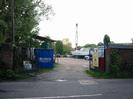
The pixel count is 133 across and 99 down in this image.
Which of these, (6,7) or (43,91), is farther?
(6,7)

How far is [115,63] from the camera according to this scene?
29.2 m

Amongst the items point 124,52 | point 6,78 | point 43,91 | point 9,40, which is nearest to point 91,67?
point 124,52

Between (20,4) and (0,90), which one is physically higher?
(20,4)

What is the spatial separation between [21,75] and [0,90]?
26.6 ft

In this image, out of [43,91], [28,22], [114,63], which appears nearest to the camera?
[43,91]

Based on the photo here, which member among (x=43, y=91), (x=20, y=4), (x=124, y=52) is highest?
(x=20, y=4)

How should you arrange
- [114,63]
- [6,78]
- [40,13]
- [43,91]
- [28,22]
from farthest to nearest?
[40,13] → [28,22] → [114,63] → [6,78] → [43,91]

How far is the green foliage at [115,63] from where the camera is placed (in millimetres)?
28438

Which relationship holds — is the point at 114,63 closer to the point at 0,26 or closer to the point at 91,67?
the point at 91,67

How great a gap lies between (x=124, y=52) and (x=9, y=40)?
31.1 ft

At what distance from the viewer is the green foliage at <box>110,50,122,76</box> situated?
28.4 m

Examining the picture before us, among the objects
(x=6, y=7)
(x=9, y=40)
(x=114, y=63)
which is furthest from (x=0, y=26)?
(x=114, y=63)

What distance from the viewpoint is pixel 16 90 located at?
18.4 metres

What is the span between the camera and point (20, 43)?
3794 centimetres
